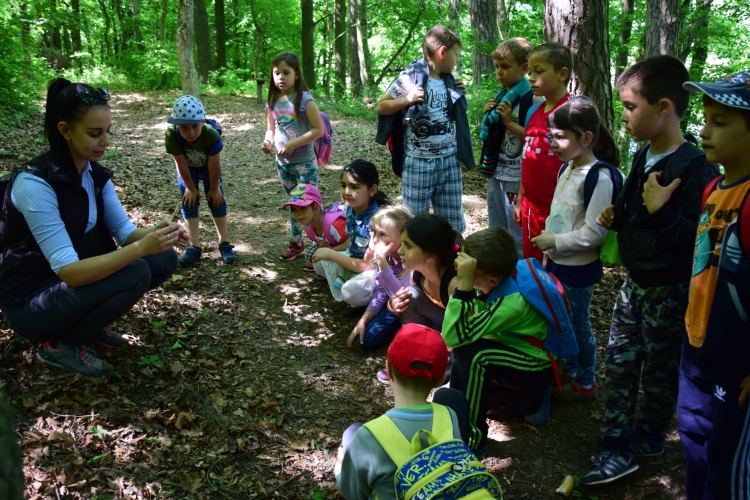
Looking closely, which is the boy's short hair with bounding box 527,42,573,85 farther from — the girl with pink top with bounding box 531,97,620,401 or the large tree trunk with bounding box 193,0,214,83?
the large tree trunk with bounding box 193,0,214,83

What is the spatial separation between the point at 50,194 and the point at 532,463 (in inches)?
129

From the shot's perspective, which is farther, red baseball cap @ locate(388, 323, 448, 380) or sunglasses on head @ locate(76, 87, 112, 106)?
sunglasses on head @ locate(76, 87, 112, 106)

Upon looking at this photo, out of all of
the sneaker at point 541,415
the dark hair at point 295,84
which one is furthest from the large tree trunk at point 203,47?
the sneaker at point 541,415

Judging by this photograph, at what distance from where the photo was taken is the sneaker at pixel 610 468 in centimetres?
271

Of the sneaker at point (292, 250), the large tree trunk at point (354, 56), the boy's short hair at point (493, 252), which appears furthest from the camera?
the large tree trunk at point (354, 56)

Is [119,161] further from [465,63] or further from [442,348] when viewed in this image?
[465,63]

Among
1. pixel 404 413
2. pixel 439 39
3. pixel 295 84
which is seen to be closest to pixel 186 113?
pixel 295 84

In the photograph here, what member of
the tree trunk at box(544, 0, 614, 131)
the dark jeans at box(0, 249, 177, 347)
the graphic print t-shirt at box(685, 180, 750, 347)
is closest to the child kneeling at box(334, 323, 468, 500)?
Answer: the graphic print t-shirt at box(685, 180, 750, 347)

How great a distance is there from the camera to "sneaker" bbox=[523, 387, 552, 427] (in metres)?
3.23

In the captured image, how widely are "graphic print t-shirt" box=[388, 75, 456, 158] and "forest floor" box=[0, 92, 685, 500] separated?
164 cm

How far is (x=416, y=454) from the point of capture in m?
1.75

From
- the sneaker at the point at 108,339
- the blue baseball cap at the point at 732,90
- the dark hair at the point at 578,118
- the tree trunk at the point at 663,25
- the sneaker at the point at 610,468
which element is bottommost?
the sneaker at the point at 610,468

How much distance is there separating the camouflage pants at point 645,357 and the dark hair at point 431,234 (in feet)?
3.58

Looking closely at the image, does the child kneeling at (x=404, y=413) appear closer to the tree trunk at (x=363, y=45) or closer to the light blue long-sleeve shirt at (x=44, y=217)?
the light blue long-sleeve shirt at (x=44, y=217)
